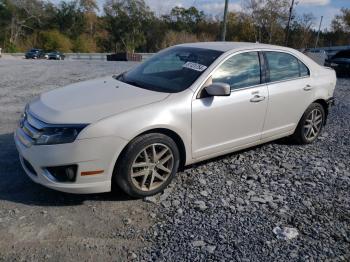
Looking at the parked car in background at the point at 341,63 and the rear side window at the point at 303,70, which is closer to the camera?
the rear side window at the point at 303,70

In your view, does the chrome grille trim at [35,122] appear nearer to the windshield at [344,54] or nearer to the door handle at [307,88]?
the door handle at [307,88]

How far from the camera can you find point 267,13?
4941cm

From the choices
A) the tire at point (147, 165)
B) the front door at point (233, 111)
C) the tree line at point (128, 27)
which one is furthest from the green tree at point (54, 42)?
the tire at point (147, 165)

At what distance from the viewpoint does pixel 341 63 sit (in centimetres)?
1502

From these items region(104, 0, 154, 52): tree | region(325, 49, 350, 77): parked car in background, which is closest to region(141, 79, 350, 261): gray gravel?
region(325, 49, 350, 77): parked car in background

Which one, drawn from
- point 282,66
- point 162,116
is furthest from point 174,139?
point 282,66

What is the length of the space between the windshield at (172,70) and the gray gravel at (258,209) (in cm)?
110

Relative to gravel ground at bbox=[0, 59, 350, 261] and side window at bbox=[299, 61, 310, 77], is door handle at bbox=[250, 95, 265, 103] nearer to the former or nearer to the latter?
gravel ground at bbox=[0, 59, 350, 261]

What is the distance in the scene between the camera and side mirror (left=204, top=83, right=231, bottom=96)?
12.6ft

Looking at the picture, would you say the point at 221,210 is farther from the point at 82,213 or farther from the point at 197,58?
the point at 197,58

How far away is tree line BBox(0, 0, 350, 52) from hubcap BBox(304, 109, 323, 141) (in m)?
46.4

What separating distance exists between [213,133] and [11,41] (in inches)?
2440

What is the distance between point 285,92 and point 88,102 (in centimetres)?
263

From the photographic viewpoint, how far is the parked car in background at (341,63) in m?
14.9
